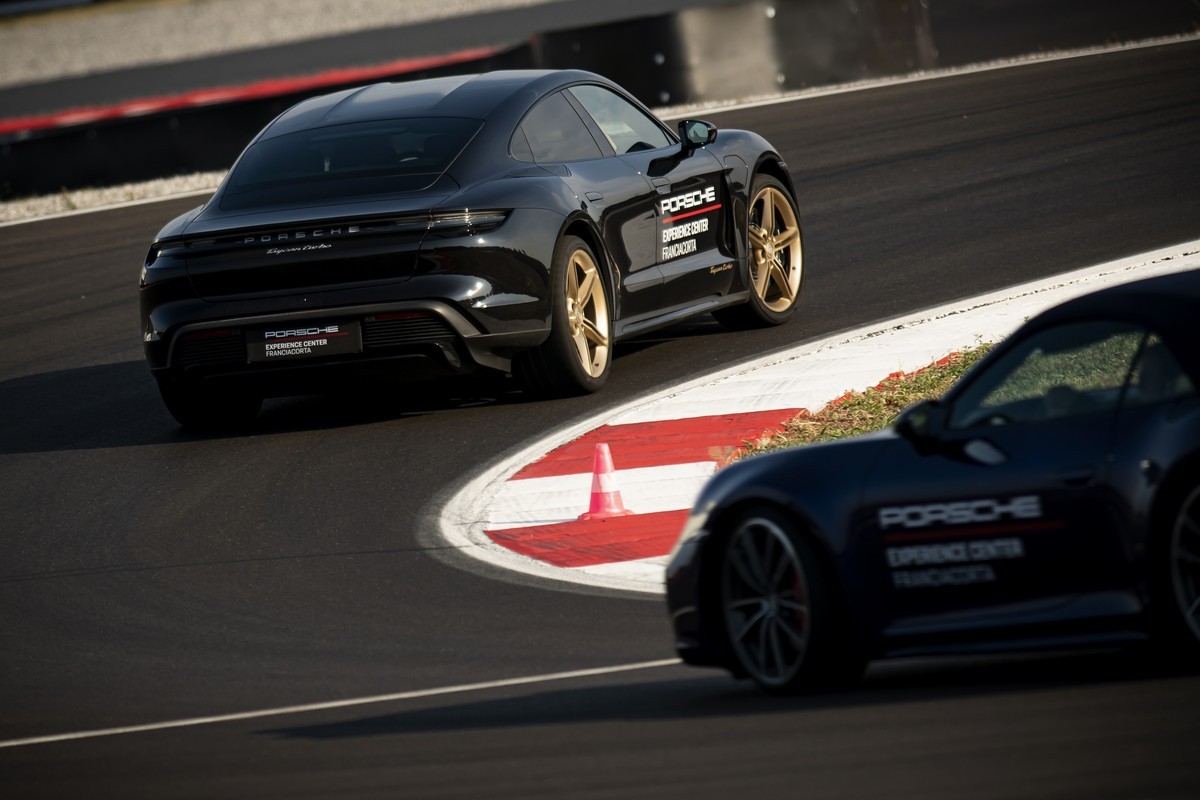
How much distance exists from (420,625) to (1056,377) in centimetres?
265

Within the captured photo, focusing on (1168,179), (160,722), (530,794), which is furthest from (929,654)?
(1168,179)

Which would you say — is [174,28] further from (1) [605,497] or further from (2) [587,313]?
(1) [605,497]

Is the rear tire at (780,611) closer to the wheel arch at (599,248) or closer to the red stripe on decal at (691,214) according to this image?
the wheel arch at (599,248)

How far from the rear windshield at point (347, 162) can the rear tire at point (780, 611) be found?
16.1 feet

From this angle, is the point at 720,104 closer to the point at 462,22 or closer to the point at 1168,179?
the point at 1168,179

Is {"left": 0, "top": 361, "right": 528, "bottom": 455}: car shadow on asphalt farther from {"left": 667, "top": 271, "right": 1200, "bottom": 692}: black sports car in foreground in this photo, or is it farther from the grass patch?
{"left": 667, "top": 271, "right": 1200, "bottom": 692}: black sports car in foreground

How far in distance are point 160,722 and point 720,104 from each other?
17.8 metres

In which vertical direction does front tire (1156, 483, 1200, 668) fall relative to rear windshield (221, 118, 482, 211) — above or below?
below

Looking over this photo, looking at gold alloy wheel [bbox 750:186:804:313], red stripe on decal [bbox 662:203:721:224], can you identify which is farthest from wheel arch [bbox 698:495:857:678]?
gold alloy wheel [bbox 750:186:804:313]

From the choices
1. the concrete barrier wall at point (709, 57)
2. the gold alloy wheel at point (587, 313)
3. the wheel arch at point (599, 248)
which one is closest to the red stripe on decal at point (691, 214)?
the wheel arch at point (599, 248)

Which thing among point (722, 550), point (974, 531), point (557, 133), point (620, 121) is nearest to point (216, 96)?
point (620, 121)

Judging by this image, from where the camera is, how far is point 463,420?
10938mm

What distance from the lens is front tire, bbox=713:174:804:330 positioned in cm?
1239

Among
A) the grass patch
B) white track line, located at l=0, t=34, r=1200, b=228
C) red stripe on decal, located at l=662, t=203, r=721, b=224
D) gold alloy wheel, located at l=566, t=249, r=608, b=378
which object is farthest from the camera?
white track line, located at l=0, t=34, r=1200, b=228
